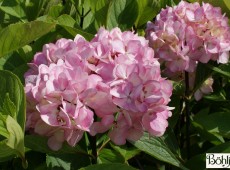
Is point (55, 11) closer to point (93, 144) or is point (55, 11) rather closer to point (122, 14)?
point (122, 14)

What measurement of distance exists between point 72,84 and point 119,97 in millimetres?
98

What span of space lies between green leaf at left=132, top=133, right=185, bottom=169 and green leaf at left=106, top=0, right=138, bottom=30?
15.5 inches

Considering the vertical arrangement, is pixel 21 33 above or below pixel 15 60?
above

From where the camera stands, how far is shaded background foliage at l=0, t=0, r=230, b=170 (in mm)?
990

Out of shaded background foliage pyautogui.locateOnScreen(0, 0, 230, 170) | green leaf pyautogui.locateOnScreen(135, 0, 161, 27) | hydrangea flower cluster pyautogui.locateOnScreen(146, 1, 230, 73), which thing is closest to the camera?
shaded background foliage pyautogui.locateOnScreen(0, 0, 230, 170)

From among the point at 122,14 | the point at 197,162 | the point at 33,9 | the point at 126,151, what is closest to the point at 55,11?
the point at 33,9

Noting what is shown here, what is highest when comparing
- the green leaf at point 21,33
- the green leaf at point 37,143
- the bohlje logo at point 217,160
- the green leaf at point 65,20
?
the green leaf at point 21,33

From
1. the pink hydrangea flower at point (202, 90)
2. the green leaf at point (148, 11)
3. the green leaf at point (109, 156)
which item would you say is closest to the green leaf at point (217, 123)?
the pink hydrangea flower at point (202, 90)

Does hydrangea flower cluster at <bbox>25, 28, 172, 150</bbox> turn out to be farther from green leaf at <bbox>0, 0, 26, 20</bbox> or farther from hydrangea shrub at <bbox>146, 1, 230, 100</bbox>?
green leaf at <bbox>0, 0, 26, 20</bbox>

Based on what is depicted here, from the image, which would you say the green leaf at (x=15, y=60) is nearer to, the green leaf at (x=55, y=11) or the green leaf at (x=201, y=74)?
the green leaf at (x=55, y=11)

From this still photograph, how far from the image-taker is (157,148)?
4.00 feet

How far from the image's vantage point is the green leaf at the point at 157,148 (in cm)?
120

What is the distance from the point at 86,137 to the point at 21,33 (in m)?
0.30

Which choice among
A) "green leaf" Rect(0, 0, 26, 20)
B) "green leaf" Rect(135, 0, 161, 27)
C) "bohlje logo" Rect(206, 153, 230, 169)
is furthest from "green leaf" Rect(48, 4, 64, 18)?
"bohlje logo" Rect(206, 153, 230, 169)
